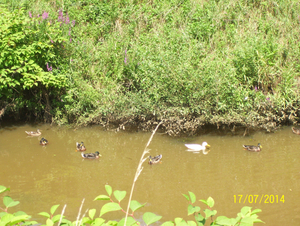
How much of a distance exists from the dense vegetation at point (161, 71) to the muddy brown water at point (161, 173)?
680 millimetres

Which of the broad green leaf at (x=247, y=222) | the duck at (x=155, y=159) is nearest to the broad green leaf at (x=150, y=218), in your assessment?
the broad green leaf at (x=247, y=222)

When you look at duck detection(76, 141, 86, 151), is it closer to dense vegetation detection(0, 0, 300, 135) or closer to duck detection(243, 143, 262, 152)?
dense vegetation detection(0, 0, 300, 135)

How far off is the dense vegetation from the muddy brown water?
680 mm

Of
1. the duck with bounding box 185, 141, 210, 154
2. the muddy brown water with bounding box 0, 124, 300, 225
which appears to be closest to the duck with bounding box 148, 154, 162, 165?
the muddy brown water with bounding box 0, 124, 300, 225

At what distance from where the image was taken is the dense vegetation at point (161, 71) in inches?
348

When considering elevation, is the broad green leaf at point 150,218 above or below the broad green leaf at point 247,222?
above

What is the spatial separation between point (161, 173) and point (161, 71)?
10.4 ft

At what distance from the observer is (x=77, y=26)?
509 inches

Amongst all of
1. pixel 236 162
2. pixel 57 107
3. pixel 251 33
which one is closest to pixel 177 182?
pixel 236 162

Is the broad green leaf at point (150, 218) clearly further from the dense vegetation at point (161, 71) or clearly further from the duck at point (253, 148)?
the dense vegetation at point (161, 71)

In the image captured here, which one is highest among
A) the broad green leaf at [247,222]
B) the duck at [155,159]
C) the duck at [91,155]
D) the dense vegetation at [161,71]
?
the broad green leaf at [247,222]

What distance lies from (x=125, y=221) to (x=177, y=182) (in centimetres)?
447

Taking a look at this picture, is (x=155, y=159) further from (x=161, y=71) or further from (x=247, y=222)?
(x=247, y=222)

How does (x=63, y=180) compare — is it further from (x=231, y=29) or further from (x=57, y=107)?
(x=231, y=29)
